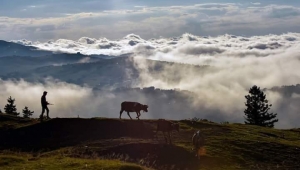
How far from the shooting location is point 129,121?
165 feet

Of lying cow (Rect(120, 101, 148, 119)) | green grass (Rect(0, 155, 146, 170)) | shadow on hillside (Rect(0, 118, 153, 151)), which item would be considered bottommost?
A: green grass (Rect(0, 155, 146, 170))

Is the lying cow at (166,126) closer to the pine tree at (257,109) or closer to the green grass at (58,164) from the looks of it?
the green grass at (58,164)

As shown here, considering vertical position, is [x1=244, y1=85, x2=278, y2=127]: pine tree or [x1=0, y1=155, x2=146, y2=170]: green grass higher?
[x1=244, y1=85, x2=278, y2=127]: pine tree

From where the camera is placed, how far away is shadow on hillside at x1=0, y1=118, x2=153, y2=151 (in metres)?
45.8

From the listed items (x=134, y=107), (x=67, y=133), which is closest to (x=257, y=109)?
(x=134, y=107)

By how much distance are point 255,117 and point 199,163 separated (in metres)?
65.3

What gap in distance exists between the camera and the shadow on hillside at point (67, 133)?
150 feet

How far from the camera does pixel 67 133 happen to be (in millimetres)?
48500

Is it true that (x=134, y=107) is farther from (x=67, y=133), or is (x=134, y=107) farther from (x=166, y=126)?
(x=166, y=126)

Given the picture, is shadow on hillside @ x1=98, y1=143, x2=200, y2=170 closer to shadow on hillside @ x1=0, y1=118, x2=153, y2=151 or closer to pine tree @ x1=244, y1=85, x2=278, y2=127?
shadow on hillside @ x1=0, y1=118, x2=153, y2=151

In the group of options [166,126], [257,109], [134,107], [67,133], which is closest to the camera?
[166,126]

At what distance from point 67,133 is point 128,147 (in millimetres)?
11808

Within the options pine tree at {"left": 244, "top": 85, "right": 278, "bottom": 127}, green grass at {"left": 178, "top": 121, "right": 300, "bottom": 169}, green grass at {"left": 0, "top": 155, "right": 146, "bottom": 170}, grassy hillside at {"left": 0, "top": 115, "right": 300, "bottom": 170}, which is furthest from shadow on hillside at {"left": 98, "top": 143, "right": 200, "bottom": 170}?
pine tree at {"left": 244, "top": 85, "right": 278, "bottom": 127}

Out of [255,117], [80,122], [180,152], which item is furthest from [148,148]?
[255,117]
